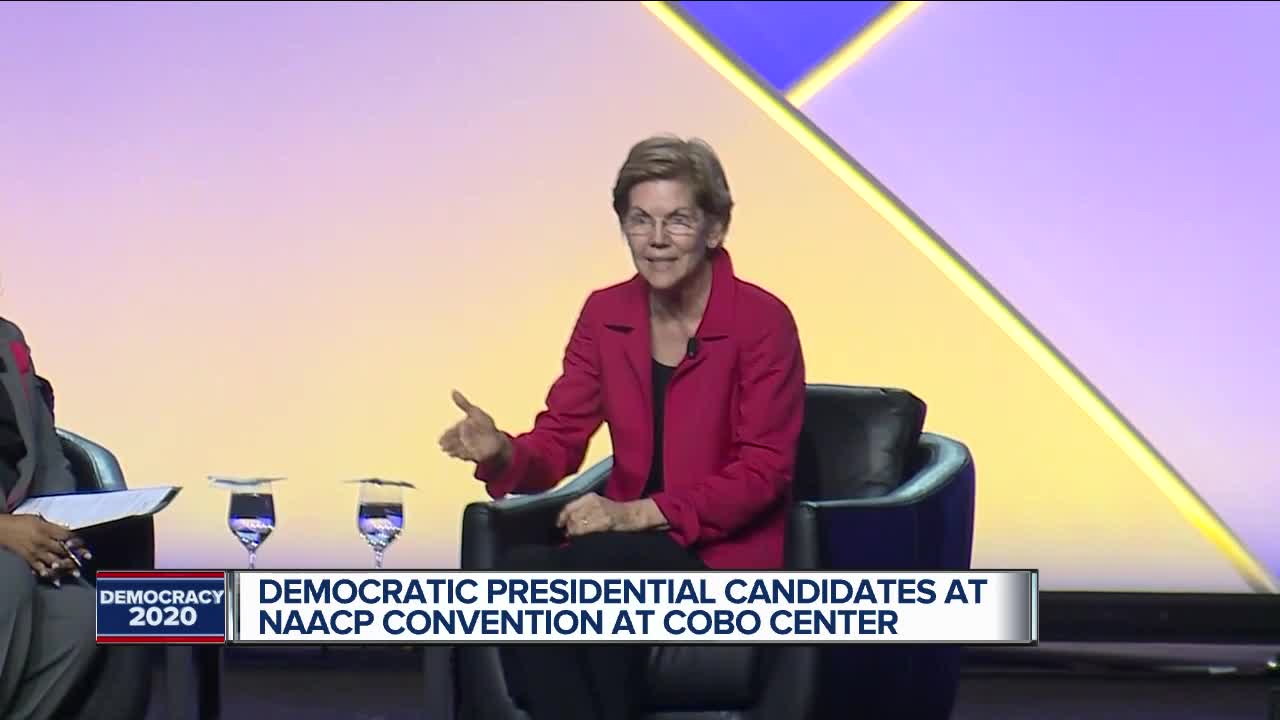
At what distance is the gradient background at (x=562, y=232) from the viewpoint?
4098mm

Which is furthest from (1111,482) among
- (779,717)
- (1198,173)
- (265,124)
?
(265,124)

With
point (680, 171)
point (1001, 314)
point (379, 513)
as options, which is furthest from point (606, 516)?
point (1001, 314)

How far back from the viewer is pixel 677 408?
2.59m

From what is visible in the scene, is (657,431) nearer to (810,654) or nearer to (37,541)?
(810,654)

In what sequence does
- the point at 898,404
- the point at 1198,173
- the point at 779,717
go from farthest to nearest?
1. the point at 1198,173
2. the point at 898,404
3. the point at 779,717

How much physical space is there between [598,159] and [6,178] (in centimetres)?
138

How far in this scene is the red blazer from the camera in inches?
99.5

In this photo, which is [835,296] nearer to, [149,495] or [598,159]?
[598,159]

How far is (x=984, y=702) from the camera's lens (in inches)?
154

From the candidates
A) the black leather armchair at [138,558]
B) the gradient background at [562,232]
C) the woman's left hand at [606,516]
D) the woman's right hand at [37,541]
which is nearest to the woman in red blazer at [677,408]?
the woman's left hand at [606,516]

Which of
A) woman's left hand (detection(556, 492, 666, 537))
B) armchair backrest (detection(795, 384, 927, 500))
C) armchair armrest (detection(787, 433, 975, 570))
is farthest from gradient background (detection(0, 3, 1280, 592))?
woman's left hand (detection(556, 492, 666, 537))

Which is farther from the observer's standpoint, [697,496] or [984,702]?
[984,702]

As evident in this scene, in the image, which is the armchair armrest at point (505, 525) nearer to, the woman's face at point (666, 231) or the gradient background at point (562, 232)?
the woman's face at point (666, 231)

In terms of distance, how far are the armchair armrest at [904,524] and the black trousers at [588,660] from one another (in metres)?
0.17
